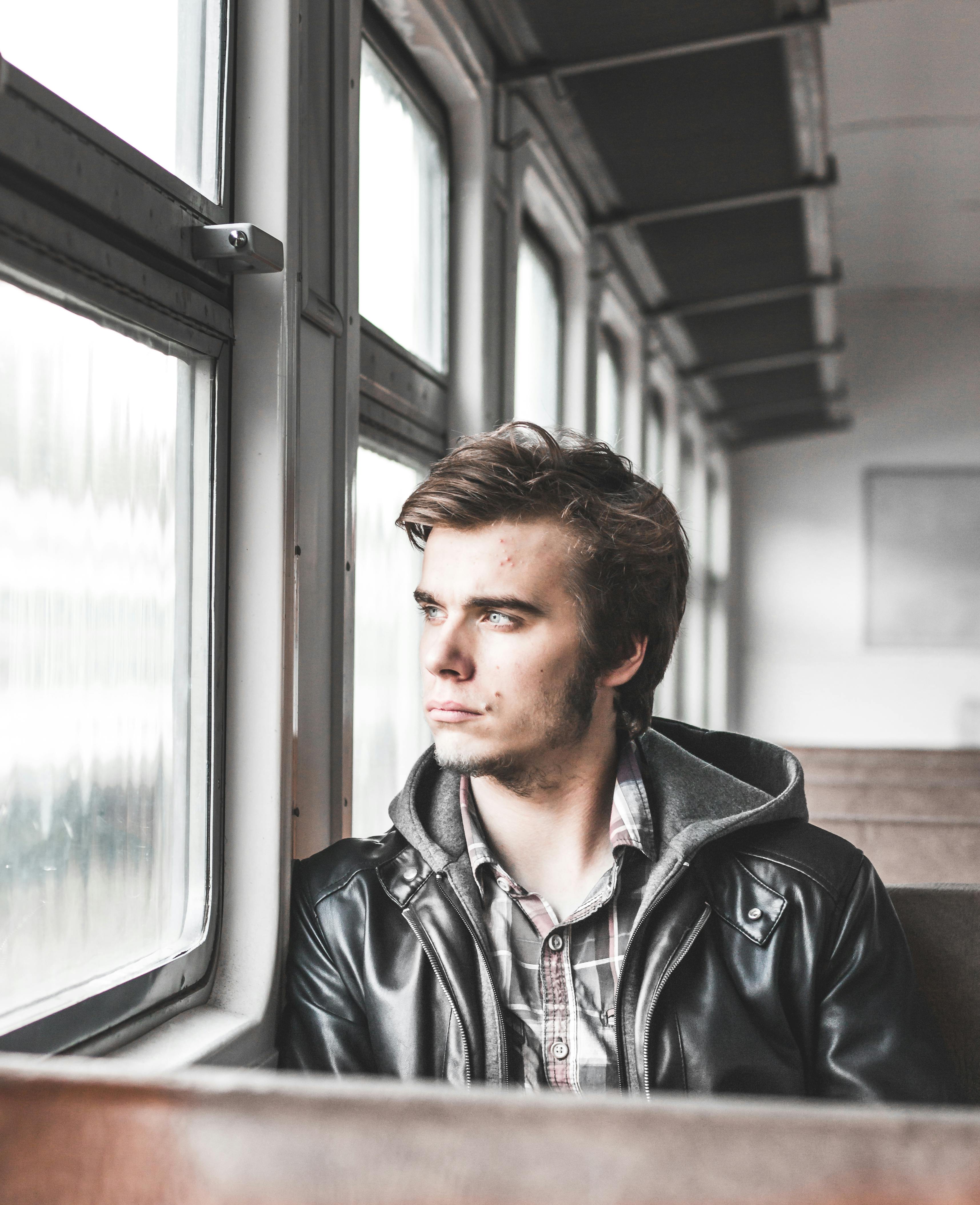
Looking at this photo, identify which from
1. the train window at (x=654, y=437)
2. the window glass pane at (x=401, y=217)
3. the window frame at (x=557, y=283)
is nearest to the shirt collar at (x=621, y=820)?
the window glass pane at (x=401, y=217)

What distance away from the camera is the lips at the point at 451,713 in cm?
145

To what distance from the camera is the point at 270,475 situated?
1.53m

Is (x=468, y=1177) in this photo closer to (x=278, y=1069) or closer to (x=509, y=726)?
(x=509, y=726)

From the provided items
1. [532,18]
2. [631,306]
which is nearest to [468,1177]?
[532,18]

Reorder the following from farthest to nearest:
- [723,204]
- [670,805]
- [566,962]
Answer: [723,204] → [670,805] → [566,962]

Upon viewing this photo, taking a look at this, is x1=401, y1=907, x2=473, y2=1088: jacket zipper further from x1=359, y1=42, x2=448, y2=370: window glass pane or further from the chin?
x1=359, y1=42, x2=448, y2=370: window glass pane

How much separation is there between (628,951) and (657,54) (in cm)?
207

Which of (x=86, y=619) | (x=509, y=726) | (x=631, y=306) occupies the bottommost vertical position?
(x=509, y=726)

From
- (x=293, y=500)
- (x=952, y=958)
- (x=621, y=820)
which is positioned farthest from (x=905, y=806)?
(x=293, y=500)

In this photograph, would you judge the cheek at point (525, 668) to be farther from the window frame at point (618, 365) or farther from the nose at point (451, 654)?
the window frame at point (618, 365)

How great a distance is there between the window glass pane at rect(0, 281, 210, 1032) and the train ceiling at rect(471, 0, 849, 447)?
1573mm

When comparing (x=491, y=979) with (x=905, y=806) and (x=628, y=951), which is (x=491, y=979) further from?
(x=905, y=806)

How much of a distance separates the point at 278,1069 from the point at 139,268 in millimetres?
954

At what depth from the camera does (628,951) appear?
53.4 inches
